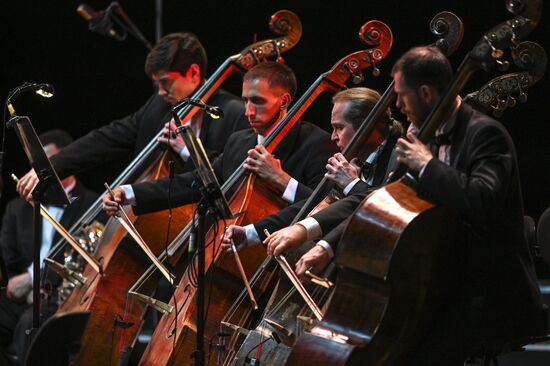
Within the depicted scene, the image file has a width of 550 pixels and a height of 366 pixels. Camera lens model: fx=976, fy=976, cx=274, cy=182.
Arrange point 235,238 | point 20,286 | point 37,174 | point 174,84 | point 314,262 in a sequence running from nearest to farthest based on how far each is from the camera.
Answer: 1. point 314,262
2. point 235,238
3. point 37,174
4. point 174,84
5. point 20,286

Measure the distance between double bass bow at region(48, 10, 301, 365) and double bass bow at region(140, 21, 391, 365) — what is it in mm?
423

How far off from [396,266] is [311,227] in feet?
2.45

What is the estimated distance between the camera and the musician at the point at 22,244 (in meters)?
5.73

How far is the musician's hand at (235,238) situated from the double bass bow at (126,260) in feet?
2.50

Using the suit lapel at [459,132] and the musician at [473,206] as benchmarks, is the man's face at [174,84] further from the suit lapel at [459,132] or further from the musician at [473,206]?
the suit lapel at [459,132]

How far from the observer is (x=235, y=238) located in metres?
3.95

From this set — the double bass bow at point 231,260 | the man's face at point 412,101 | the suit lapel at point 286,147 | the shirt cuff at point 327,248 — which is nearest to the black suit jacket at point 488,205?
the man's face at point 412,101

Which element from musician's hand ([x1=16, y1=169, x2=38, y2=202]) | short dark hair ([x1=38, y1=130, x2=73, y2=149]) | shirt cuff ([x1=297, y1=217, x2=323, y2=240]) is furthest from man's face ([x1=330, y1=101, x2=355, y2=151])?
short dark hair ([x1=38, y1=130, x2=73, y2=149])

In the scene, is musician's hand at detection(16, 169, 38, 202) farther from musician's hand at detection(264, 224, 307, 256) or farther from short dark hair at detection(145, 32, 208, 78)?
musician's hand at detection(264, 224, 307, 256)

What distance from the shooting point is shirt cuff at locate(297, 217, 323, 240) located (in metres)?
3.61

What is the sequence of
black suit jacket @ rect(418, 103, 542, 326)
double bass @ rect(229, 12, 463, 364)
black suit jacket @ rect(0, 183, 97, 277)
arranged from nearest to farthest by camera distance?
black suit jacket @ rect(418, 103, 542, 326) < double bass @ rect(229, 12, 463, 364) < black suit jacket @ rect(0, 183, 97, 277)

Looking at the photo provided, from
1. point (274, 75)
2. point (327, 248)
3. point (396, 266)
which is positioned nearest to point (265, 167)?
point (274, 75)

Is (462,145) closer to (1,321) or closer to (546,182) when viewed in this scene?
(546,182)

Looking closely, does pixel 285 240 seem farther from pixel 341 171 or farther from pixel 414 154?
pixel 414 154
